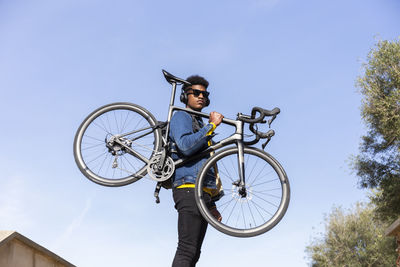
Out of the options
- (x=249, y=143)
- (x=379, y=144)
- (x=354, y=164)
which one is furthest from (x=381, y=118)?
(x=249, y=143)

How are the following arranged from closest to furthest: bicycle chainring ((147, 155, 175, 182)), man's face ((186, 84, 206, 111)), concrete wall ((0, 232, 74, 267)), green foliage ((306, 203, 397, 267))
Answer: concrete wall ((0, 232, 74, 267)) < bicycle chainring ((147, 155, 175, 182)) < man's face ((186, 84, 206, 111)) < green foliage ((306, 203, 397, 267))

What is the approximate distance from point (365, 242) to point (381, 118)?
58.4 ft

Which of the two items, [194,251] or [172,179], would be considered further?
[172,179]

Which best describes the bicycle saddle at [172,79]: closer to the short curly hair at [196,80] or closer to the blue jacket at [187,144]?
the short curly hair at [196,80]

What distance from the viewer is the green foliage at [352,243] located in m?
33.5

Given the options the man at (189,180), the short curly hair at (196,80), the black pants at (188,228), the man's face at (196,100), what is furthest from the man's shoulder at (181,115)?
the black pants at (188,228)

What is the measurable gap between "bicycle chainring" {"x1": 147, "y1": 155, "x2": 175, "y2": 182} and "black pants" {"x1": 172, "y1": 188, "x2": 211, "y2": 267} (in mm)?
180

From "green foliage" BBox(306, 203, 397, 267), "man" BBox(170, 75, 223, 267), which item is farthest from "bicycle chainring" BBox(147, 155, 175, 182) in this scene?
"green foliage" BBox(306, 203, 397, 267)

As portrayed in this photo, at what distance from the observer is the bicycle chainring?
15.7ft

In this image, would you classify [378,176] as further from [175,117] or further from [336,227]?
[175,117]

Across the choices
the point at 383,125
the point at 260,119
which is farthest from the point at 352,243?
the point at 260,119

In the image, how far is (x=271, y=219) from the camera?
4.79m

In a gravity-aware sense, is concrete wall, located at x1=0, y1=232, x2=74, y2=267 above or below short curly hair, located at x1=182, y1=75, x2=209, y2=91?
below

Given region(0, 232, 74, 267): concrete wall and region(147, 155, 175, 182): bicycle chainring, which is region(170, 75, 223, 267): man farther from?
region(0, 232, 74, 267): concrete wall
